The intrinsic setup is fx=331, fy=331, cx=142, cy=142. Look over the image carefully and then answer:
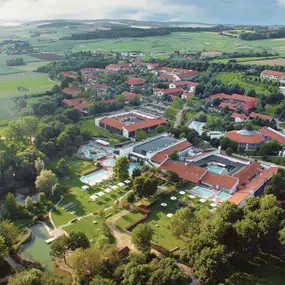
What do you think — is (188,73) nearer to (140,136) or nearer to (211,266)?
(140,136)

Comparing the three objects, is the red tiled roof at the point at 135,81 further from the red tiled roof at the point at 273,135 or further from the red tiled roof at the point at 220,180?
the red tiled roof at the point at 220,180

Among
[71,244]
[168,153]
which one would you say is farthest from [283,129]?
[71,244]

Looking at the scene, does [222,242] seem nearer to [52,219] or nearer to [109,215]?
[109,215]

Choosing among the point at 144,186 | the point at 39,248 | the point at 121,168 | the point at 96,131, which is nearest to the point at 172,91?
the point at 96,131

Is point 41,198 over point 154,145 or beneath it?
beneath

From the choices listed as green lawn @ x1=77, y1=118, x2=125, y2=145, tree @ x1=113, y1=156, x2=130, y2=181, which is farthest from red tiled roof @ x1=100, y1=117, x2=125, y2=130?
tree @ x1=113, y1=156, x2=130, y2=181

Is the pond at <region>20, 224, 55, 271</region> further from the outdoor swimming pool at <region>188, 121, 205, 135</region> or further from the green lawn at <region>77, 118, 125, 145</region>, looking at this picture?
the outdoor swimming pool at <region>188, 121, 205, 135</region>

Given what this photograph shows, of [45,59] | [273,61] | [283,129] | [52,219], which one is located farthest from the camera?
[45,59]
